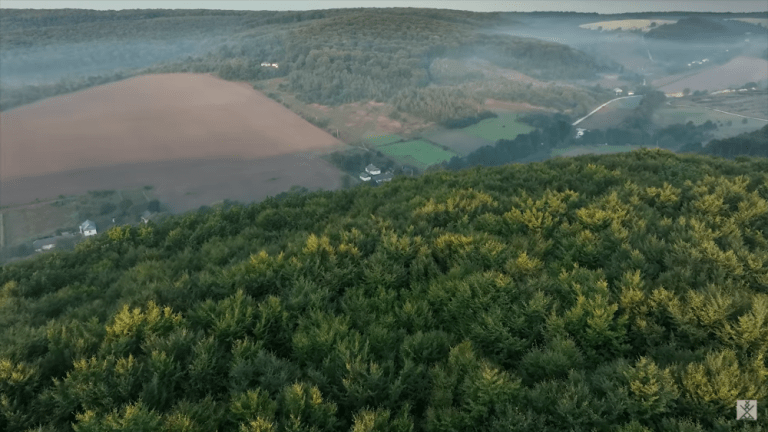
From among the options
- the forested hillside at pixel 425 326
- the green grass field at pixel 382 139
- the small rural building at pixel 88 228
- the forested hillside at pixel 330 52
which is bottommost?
the small rural building at pixel 88 228

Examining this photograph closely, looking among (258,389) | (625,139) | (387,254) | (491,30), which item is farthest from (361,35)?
(258,389)

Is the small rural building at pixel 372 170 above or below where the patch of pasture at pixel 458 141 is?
below

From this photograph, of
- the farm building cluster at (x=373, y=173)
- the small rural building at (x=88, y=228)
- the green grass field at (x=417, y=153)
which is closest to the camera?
the small rural building at (x=88, y=228)

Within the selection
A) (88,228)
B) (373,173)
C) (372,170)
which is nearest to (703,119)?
(372,170)

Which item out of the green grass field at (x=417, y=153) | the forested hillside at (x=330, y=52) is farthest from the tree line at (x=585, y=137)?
the forested hillside at (x=330, y=52)

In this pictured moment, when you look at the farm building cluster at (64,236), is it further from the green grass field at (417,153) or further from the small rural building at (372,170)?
the green grass field at (417,153)

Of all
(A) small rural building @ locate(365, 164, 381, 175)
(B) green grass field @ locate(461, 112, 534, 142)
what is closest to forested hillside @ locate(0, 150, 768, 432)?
(A) small rural building @ locate(365, 164, 381, 175)

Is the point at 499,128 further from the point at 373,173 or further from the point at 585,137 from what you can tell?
the point at 373,173
